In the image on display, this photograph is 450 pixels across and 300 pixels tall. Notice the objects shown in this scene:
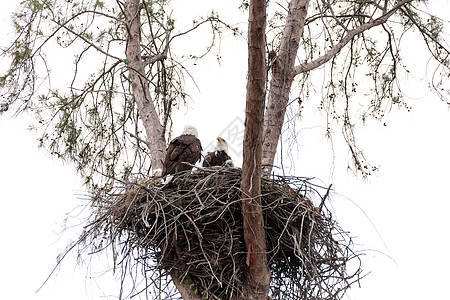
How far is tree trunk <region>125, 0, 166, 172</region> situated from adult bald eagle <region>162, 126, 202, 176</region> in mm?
378

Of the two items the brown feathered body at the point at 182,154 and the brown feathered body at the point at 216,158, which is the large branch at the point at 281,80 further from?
the brown feathered body at the point at 182,154

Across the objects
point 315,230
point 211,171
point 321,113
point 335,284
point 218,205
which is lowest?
point 335,284

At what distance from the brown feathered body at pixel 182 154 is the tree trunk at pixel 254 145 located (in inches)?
30.7

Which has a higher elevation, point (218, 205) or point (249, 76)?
point (249, 76)

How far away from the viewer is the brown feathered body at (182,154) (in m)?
4.69

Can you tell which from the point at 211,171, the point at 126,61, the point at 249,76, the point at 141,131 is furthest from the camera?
the point at 141,131

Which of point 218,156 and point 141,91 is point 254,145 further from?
point 141,91

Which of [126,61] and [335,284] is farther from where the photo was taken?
[126,61]

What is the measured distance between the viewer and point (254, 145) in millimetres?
3975

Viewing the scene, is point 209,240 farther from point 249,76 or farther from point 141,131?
point 141,131

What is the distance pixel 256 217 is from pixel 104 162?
9.12ft

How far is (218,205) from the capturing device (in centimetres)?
430

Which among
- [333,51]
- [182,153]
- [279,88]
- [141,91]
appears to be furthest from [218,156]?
[333,51]

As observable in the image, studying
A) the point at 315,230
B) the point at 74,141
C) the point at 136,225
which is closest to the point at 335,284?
the point at 315,230
